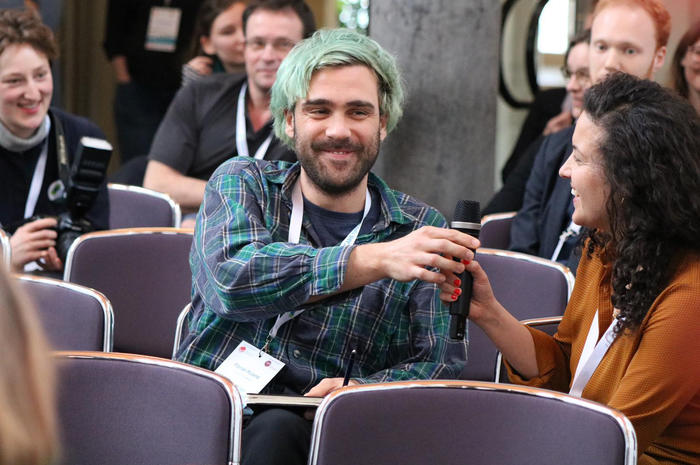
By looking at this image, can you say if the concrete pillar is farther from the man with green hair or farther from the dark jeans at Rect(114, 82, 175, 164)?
the dark jeans at Rect(114, 82, 175, 164)

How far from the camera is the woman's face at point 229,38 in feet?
16.9

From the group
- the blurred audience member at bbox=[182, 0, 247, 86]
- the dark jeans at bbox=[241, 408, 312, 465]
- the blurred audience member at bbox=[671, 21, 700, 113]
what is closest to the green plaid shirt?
the dark jeans at bbox=[241, 408, 312, 465]

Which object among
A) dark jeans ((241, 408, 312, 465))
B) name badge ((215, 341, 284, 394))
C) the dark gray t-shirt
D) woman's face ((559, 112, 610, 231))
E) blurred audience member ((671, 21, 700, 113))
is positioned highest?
blurred audience member ((671, 21, 700, 113))

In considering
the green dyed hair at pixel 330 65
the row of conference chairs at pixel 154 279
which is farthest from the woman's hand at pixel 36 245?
the green dyed hair at pixel 330 65

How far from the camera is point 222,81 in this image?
4371 mm

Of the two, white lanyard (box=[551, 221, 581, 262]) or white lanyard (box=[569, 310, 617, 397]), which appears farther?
white lanyard (box=[551, 221, 581, 262])

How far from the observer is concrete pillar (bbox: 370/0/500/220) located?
13.2ft

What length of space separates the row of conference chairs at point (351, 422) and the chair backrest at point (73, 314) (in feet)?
1.76

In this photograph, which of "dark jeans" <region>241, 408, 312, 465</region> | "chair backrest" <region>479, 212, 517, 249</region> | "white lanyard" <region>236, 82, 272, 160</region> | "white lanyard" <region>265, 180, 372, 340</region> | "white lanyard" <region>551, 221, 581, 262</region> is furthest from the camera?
"white lanyard" <region>236, 82, 272, 160</region>

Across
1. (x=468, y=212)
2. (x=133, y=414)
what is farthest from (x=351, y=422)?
(x=468, y=212)

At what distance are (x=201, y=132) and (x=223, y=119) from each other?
4.5 inches

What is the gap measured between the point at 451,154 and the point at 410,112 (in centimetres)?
25

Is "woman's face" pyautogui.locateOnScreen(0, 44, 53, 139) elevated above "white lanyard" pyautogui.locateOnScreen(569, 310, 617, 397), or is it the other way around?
"woman's face" pyautogui.locateOnScreen(0, 44, 53, 139)

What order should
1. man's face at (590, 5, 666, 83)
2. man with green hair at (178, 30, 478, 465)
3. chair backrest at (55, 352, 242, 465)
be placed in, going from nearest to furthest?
chair backrest at (55, 352, 242, 465) → man with green hair at (178, 30, 478, 465) → man's face at (590, 5, 666, 83)
